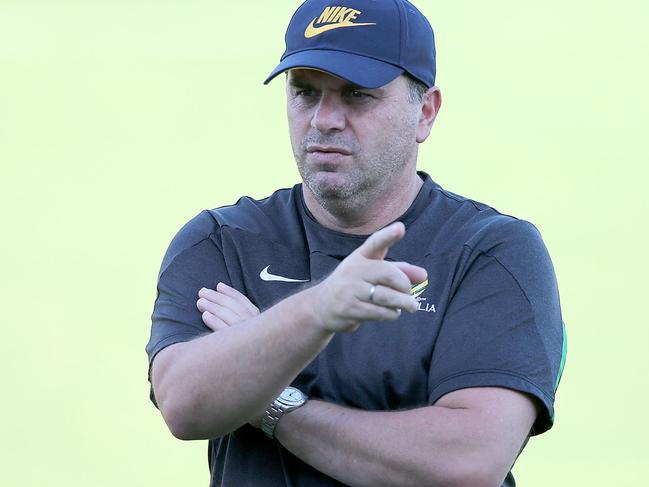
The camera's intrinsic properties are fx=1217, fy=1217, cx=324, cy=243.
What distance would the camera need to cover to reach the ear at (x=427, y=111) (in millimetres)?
2854

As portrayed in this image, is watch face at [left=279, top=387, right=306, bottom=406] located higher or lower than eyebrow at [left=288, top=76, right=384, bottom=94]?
lower

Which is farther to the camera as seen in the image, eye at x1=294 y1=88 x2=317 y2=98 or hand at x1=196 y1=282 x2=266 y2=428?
eye at x1=294 y1=88 x2=317 y2=98

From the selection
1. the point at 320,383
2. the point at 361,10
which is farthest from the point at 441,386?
the point at 361,10

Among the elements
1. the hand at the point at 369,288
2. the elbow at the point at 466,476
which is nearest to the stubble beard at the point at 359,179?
the hand at the point at 369,288

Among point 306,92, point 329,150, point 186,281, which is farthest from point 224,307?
point 306,92

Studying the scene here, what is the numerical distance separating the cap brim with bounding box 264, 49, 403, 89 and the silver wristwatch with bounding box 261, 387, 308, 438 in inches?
26.6

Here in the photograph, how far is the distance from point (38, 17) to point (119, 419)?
149 inches

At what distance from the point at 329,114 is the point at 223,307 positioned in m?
0.48

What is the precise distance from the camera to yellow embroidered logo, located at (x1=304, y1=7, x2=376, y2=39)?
2709 mm

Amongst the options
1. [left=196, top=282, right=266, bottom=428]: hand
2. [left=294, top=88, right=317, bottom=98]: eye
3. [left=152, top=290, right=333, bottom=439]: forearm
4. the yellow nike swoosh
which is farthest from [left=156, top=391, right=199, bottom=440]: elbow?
the yellow nike swoosh

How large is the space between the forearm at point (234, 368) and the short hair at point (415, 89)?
75 centimetres

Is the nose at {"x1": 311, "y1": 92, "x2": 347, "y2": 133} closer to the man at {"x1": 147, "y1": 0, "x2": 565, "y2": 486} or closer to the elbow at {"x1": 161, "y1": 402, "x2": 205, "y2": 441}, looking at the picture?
the man at {"x1": 147, "y1": 0, "x2": 565, "y2": 486}

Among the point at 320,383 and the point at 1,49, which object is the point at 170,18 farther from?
the point at 320,383

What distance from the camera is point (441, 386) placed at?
2445 mm
